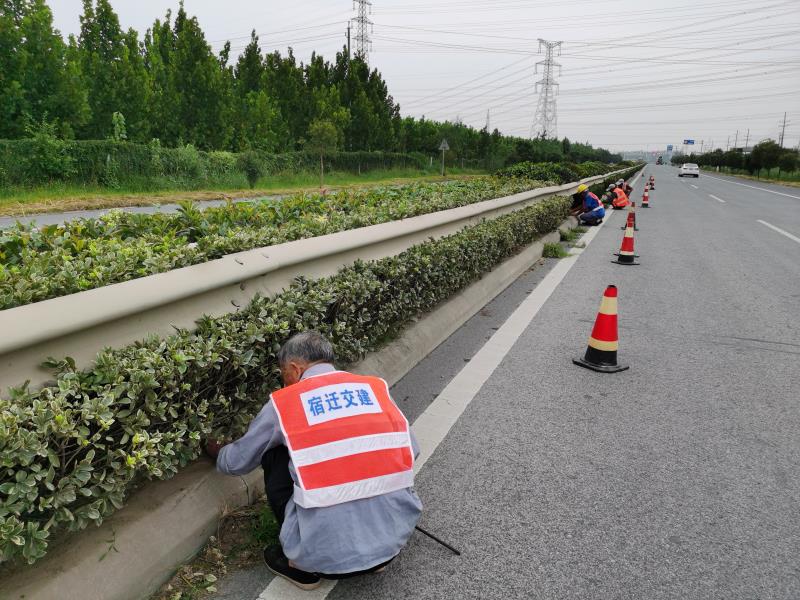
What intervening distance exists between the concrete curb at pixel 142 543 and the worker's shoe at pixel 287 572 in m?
0.32

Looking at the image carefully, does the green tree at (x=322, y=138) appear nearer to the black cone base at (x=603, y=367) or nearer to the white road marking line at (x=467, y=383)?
the white road marking line at (x=467, y=383)

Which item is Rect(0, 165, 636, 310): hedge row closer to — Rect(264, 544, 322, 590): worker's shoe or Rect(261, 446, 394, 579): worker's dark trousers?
Rect(261, 446, 394, 579): worker's dark trousers

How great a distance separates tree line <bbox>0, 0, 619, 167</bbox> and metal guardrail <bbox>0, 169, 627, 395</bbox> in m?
20.2

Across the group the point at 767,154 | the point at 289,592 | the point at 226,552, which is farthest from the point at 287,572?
the point at 767,154

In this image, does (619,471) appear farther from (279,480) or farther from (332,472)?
(279,480)

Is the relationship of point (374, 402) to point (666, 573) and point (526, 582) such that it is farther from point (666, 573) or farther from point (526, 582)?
point (666, 573)

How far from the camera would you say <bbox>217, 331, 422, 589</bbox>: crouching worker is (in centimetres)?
212

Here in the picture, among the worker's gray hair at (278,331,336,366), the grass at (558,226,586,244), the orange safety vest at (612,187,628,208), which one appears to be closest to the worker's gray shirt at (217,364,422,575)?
the worker's gray hair at (278,331,336,366)

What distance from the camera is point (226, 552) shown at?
242cm

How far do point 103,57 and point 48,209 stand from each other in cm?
1537

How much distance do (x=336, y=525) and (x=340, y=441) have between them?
0.31 m

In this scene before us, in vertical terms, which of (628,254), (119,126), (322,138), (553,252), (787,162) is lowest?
(553,252)

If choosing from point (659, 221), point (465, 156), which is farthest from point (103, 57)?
point (465, 156)

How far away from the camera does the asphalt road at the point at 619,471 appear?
234 centimetres
